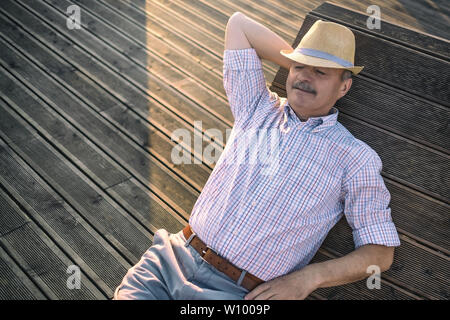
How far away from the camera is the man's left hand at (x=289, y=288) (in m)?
1.49

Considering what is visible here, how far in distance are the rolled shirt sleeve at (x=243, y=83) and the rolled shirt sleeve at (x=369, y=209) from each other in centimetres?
51

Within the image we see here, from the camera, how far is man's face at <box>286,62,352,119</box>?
5.36ft

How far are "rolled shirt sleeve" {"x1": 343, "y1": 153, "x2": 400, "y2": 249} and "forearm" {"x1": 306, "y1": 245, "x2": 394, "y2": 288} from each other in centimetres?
4

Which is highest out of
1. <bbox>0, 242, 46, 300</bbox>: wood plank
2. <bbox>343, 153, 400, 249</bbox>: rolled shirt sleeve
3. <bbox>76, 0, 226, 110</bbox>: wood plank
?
<bbox>343, 153, 400, 249</bbox>: rolled shirt sleeve

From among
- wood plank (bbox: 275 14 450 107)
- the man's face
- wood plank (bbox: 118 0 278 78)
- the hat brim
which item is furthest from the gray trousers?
wood plank (bbox: 118 0 278 78)

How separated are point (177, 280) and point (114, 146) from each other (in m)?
1.22

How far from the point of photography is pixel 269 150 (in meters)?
1.64

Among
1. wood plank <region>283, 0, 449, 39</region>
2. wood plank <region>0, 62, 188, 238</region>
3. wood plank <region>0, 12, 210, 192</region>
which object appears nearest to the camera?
wood plank <region>0, 62, 188, 238</region>

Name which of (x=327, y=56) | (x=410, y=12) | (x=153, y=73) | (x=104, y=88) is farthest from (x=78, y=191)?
(x=410, y=12)

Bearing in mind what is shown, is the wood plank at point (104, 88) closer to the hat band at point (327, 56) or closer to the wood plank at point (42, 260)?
the wood plank at point (42, 260)

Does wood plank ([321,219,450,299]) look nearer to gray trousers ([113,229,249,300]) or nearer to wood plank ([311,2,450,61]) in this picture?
gray trousers ([113,229,249,300])

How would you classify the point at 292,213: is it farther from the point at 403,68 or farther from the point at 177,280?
the point at 403,68

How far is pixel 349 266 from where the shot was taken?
149 cm

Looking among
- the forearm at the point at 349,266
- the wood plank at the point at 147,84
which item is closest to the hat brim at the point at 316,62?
the forearm at the point at 349,266
